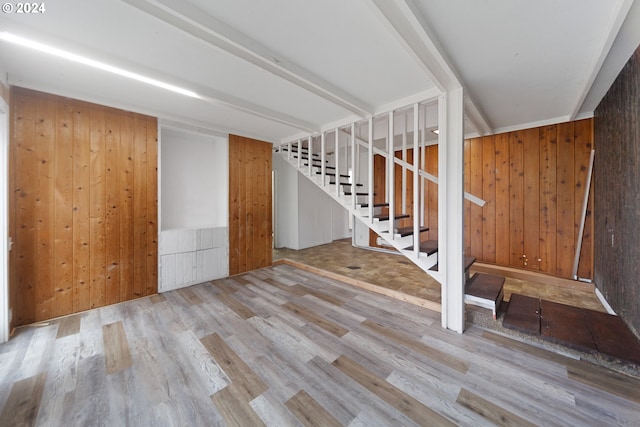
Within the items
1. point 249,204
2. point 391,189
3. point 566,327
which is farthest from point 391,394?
point 249,204

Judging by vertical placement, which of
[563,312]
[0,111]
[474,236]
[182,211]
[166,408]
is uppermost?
[0,111]

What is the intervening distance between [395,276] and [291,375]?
247cm

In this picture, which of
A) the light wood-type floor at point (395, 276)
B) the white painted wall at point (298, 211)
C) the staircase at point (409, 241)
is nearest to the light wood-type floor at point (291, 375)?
the staircase at point (409, 241)

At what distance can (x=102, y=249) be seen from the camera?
9.43 feet

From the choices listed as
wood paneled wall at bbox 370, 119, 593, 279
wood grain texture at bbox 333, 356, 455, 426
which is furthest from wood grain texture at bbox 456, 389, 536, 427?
wood paneled wall at bbox 370, 119, 593, 279

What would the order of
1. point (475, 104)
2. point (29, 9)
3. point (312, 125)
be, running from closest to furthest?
point (29, 9) < point (475, 104) < point (312, 125)

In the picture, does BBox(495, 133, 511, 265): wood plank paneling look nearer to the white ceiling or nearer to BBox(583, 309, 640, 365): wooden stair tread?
the white ceiling

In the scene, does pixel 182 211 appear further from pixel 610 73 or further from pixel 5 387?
pixel 610 73

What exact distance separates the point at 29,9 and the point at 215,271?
3253 mm

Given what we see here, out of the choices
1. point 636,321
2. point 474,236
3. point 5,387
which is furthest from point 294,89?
point 474,236

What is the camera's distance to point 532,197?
3.73 meters

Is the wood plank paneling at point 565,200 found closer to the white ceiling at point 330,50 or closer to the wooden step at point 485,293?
the white ceiling at point 330,50

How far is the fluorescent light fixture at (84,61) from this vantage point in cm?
165

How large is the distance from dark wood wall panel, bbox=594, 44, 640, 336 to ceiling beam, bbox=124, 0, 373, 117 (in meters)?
2.57
